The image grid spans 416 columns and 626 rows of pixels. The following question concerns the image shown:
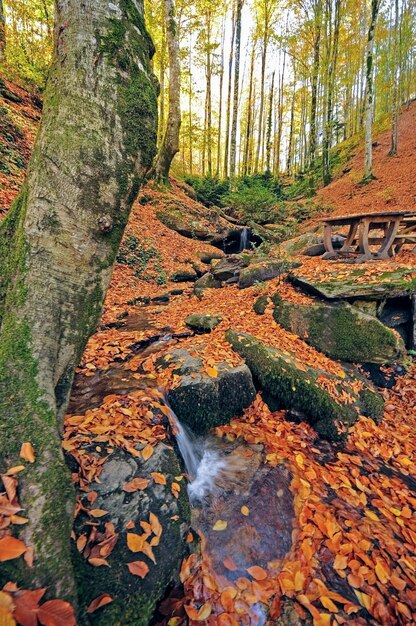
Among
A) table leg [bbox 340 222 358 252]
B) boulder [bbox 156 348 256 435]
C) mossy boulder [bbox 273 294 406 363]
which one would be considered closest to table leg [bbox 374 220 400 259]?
table leg [bbox 340 222 358 252]

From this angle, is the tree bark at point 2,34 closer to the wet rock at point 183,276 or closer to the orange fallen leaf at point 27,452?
the wet rock at point 183,276

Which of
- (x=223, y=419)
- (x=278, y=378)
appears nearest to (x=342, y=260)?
(x=278, y=378)

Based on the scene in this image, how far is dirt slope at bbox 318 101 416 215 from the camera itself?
13.2m

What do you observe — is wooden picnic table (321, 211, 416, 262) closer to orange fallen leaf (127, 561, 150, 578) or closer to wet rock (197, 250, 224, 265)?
wet rock (197, 250, 224, 265)

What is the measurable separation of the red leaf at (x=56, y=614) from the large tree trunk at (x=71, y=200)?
763 millimetres

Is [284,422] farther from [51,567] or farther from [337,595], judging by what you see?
[51,567]

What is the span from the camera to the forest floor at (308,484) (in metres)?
2.06

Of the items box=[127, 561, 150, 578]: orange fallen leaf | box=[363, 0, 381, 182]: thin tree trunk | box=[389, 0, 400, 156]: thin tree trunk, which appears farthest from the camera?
box=[389, 0, 400, 156]: thin tree trunk

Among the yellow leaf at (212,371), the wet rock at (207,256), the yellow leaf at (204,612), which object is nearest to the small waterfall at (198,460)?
the yellow leaf at (212,371)

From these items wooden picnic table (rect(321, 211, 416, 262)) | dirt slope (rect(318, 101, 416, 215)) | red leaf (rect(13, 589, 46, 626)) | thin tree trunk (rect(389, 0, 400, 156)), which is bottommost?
red leaf (rect(13, 589, 46, 626))

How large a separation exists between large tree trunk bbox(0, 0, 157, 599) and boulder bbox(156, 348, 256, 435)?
138cm

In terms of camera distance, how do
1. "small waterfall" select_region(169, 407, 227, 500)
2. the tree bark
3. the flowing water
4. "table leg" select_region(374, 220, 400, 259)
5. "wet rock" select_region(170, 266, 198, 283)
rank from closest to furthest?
the flowing water, "small waterfall" select_region(169, 407, 227, 500), "table leg" select_region(374, 220, 400, 259), "wet rock" select_region(170, 266, 198, 283), the tree bark

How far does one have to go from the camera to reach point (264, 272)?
7141mm

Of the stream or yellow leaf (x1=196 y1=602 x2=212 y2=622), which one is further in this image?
the stream
